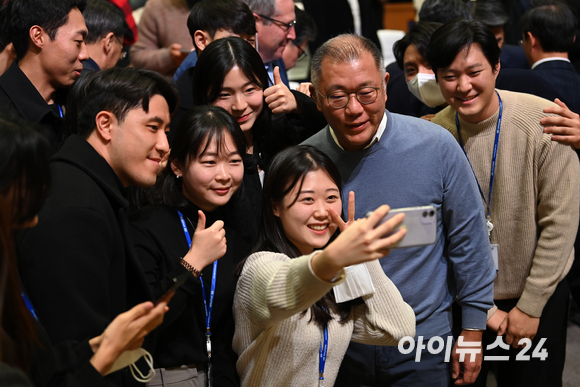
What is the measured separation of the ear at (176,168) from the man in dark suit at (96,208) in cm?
22

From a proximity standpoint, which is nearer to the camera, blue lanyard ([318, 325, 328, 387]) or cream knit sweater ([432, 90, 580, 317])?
blue lanyard ([318, 325, 328, 387])

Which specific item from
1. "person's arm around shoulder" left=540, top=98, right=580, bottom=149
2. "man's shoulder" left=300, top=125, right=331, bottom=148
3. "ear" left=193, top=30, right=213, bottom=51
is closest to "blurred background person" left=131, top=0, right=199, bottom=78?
"ear" left=193, top=30, right=213, bottom=51

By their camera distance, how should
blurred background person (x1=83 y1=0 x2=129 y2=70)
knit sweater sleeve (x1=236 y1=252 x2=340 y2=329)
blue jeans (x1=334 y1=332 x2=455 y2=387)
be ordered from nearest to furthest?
knit sweater sleeve (x1=236 y1=252 x2=340 y2=329) → blue jeans (x1=334 y1=332 x2=455 y2=387) → blurred background person (x1=83 y1=0 x2=129 y2=70)

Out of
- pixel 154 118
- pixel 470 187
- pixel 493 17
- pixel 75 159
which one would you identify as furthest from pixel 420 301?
pixel 493 17

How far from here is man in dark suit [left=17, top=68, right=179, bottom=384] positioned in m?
1.43

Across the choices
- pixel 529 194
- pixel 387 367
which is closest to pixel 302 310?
pixel 387 367

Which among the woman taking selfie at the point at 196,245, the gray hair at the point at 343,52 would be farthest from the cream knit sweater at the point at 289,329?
the gray hair at the point at 343,52

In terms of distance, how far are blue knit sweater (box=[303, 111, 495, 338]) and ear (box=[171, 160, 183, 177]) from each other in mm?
579

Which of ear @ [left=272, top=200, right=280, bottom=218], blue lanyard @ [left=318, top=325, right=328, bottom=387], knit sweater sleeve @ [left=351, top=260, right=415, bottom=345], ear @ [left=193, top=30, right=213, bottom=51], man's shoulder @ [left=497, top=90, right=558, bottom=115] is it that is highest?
ear @ [left=193, top=30, right=213, bottom=51]

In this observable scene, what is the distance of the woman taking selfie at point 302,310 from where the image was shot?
182cm

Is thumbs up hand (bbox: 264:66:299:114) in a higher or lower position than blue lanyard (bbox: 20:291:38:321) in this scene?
higher

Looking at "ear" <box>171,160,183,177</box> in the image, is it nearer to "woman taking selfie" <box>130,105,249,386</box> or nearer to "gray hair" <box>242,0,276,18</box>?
"woman taking selfie" <box>130,105,249,386</box>

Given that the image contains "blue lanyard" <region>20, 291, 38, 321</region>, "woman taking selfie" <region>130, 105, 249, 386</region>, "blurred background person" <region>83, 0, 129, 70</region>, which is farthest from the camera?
"blurred background person" <region>83, 0, 129, 70</region>

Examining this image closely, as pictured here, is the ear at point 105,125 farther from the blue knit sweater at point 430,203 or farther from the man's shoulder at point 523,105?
the man's shoulder at point 523,105
